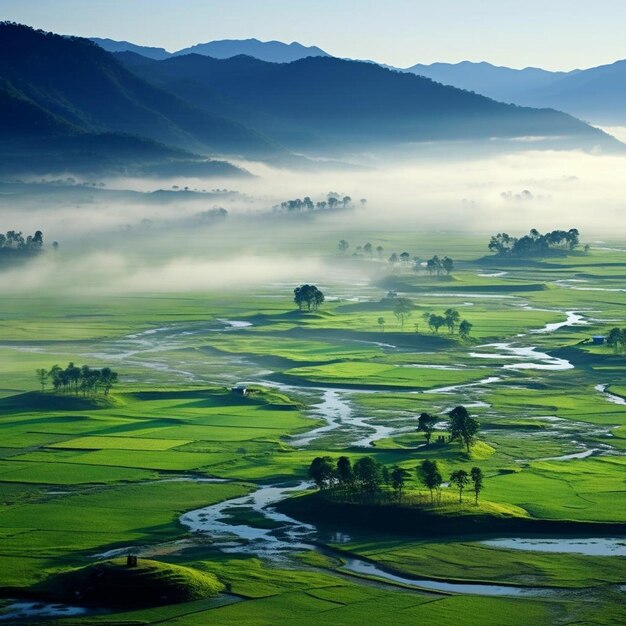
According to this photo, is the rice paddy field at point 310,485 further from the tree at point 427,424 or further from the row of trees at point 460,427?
the tree at point 427,424

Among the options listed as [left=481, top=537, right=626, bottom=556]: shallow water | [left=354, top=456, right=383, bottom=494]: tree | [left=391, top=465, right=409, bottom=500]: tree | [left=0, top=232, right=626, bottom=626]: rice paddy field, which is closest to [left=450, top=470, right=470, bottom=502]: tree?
[left=0, top=232, right=626, bottom=626]: rice paddy field

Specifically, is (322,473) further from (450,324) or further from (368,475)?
(450,324)

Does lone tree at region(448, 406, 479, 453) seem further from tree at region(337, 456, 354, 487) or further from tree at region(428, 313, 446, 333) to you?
tree at region(428, 313, 446, 333)

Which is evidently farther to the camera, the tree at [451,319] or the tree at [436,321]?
the tree at [451,319]

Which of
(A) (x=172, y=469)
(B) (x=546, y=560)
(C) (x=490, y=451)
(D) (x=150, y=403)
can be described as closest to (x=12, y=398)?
(D) (x=150, y=403)

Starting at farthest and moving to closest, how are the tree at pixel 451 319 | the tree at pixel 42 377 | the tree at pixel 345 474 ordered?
the tree at pixel 451 319, the tree at pixel 42 377, the tree at pixel 345 474

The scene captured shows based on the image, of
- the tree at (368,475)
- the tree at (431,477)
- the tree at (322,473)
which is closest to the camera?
the tree at (431,477)

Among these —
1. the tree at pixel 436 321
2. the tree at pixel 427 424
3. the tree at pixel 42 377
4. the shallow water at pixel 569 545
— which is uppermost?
the tree at pixel 436 321

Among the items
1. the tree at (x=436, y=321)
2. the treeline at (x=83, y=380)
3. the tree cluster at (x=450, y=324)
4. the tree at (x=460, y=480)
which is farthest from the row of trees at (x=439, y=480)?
the tree at (x=436, y=321)
